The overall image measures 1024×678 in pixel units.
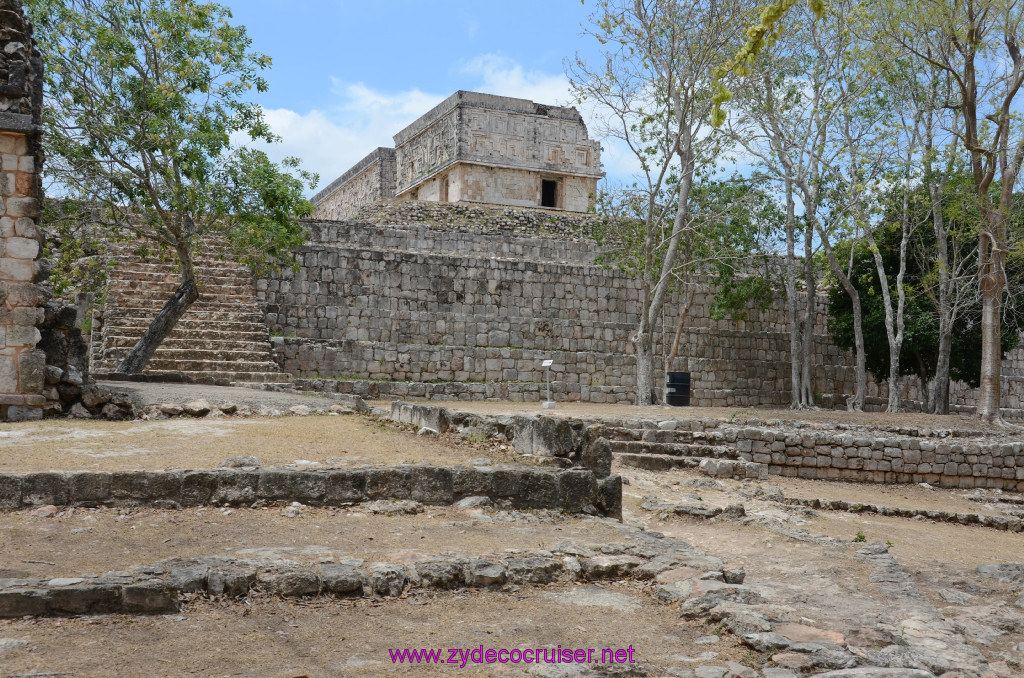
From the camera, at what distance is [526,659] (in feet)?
12.8

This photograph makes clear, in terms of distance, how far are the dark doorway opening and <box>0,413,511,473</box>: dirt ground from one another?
23.0 meters

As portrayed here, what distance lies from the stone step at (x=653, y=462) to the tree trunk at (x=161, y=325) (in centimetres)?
781

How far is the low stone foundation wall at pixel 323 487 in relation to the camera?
19.0 ft

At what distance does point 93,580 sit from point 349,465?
8.80ft

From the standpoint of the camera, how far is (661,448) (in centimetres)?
1238

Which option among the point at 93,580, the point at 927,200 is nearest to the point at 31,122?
the point at 93,580

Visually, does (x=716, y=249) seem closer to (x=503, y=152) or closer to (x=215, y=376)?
(x=503, y=152)

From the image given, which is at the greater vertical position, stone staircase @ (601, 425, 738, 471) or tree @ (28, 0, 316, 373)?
tree @ (28, 0, 316, 373)

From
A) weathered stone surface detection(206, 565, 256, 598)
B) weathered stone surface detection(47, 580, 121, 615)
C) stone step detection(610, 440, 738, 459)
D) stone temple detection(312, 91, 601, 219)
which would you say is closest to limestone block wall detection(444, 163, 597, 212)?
stone temple detection(312, 91, 601, 219)

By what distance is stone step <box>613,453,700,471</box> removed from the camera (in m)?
11.5

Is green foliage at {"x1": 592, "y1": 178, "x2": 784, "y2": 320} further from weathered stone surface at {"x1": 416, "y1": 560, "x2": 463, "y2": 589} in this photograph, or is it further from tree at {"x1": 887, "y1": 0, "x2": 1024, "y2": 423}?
weathered stone surface at {"x1": 416, "y1": 560, "x2": 463, "y2": 589}

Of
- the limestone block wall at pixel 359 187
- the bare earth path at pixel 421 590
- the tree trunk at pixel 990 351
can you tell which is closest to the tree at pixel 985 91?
the tree trunk at pixel 990 351

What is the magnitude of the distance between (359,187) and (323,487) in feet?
106

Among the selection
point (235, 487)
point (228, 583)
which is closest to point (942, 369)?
point (235, 487)
